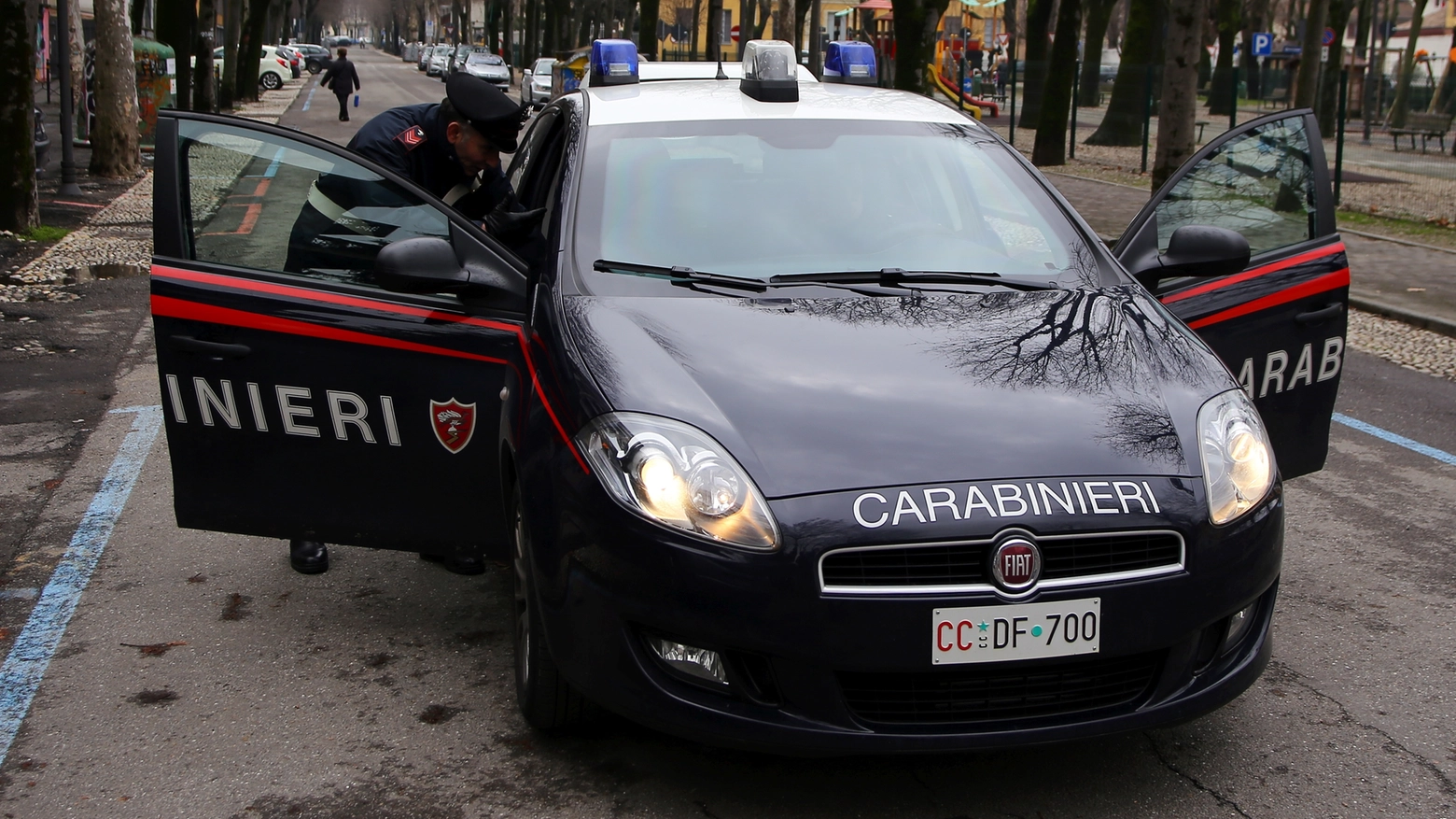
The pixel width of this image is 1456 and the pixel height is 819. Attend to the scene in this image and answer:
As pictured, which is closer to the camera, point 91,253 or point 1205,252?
point 1205,252

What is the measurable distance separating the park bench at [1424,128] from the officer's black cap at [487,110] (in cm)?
2383

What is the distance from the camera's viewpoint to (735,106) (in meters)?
4.61

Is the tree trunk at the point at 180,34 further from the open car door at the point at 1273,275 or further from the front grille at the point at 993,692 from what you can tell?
the front grille at the point at 993,692

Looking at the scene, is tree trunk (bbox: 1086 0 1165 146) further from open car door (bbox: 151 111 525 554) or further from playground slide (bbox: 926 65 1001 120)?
open car door (bbox: 151 111 525 554)

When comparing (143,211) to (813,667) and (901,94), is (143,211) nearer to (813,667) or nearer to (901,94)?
(901,94)

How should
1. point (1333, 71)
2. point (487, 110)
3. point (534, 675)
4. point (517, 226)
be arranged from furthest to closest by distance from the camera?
point (1333, 71) → point (487, 110) → point (517, 226) → point (534, 675)

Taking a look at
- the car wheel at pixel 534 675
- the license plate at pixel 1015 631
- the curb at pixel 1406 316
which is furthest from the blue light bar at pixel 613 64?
the curb at pixel 1406 316

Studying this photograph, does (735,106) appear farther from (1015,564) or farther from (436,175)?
(1015,564)

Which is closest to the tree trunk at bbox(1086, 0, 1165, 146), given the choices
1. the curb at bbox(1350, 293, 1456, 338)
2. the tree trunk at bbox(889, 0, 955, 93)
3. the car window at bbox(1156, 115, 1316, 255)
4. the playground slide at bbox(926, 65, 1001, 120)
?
the tree trunk at bbox(889, 0, 955, 93)

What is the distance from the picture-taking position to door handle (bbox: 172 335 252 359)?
404 cm

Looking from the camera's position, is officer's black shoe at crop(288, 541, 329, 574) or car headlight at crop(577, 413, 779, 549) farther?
officer's black shoe at crop(288, 541, 329, 574)

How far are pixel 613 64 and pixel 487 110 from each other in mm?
588

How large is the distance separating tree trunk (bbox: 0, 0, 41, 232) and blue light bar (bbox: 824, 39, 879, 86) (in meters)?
9.81

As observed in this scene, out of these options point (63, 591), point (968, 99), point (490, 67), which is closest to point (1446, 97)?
point (968, 99)
